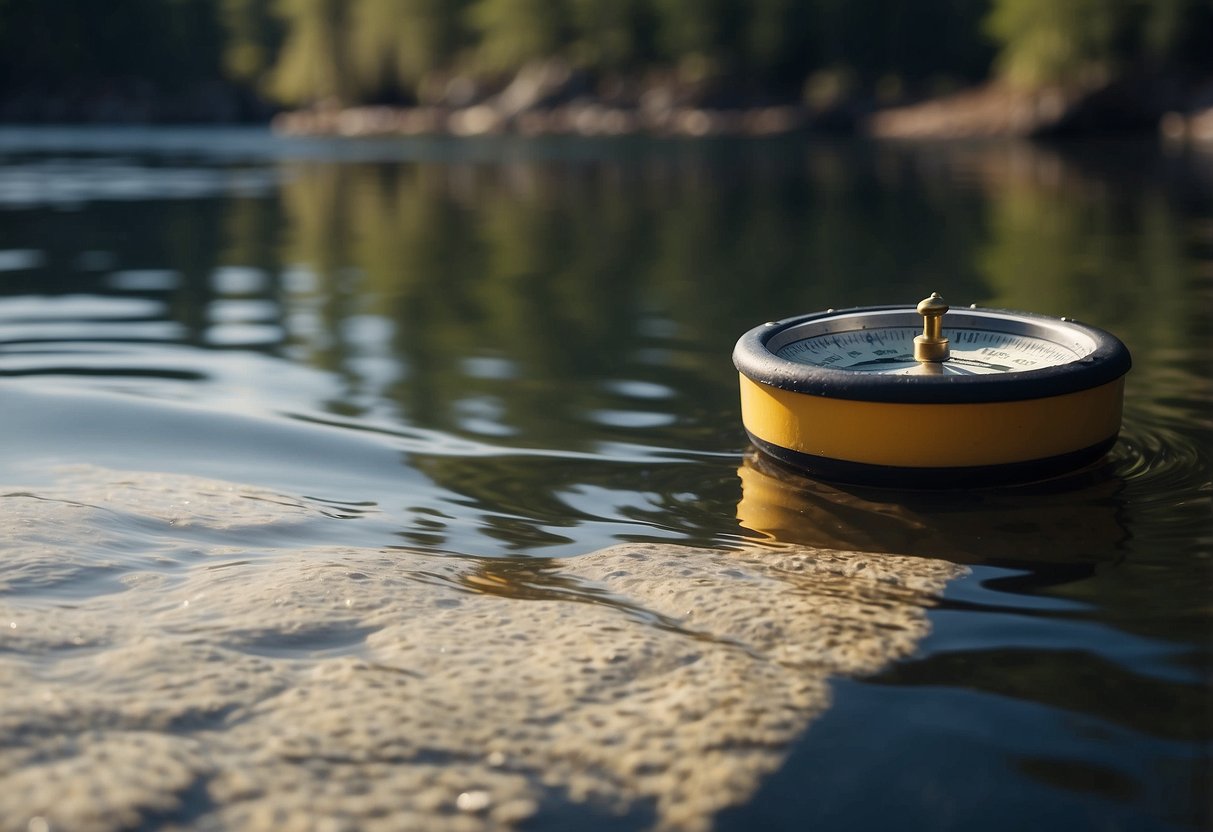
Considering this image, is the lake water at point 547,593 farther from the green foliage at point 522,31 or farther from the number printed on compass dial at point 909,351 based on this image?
the green foliage at point 522,31

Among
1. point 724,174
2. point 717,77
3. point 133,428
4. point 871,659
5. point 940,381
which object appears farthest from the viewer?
point 717,77

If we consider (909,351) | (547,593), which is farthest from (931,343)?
(547,593)

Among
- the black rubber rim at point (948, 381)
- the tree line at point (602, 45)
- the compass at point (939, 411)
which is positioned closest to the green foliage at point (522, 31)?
the tree line at point (602, 45)

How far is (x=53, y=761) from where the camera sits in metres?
3.15

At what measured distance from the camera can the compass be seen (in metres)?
5.05

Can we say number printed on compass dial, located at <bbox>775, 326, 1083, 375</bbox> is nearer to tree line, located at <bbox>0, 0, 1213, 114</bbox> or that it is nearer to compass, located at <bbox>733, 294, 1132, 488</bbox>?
compass, located at <bbox>733, 294, 1132, 488</bbox>

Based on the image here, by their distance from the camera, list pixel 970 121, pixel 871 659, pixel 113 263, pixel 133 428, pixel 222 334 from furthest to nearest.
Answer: pixel 970 121
pixel 113 263
pixel 222 334
pixel 133 428
pixel 871 659

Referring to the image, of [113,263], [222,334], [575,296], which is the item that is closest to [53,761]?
[222,334]

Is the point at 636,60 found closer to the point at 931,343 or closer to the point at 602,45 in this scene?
the point at 602,45

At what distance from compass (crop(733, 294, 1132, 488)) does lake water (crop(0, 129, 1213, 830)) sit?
0.64ft

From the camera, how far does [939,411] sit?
5.05 meters

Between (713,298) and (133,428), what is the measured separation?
20.1 feet

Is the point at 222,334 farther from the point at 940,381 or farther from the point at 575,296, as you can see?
the point at 940,381

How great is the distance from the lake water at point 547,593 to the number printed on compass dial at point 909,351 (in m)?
0.55
